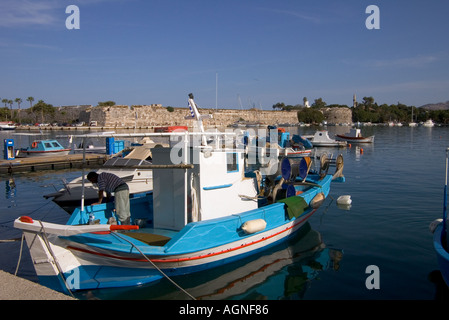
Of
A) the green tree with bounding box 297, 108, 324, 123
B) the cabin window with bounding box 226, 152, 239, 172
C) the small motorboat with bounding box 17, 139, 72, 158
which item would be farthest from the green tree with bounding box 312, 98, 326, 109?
the cabin window with bounding box 226, 152, 239, 172

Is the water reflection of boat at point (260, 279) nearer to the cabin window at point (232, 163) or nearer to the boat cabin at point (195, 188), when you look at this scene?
the boat cabin at point (195, 188)

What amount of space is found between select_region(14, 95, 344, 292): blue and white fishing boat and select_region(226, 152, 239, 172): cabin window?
26mm

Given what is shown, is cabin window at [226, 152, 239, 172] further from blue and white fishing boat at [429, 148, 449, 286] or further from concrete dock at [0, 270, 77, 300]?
concrete dock at [0, 270, 77, 300]

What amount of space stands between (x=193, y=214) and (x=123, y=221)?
200 centimetres

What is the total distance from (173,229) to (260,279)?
95.9 inches

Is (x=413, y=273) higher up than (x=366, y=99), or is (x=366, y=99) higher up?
(x=366, y=99)

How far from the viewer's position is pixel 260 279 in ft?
28.2

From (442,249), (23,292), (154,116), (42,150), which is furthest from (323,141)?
(154,116)

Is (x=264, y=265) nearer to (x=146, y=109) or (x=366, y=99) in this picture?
(x=146, y=109)

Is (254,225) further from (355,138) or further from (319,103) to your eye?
(319,103)

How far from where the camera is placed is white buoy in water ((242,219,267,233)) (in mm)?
8289

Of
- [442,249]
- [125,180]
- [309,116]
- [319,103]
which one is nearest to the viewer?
[442,249]
